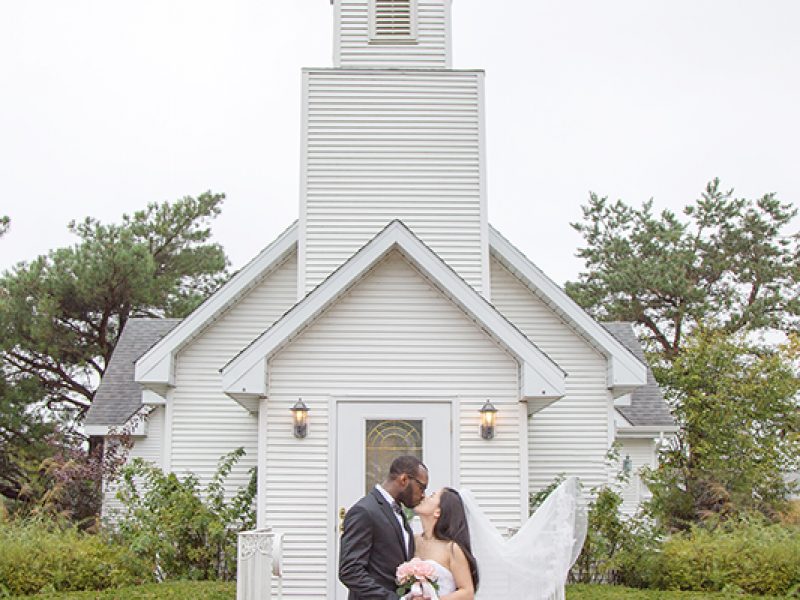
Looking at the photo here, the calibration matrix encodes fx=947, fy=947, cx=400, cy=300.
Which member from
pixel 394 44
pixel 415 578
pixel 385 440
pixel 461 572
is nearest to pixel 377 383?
pixel 385 440

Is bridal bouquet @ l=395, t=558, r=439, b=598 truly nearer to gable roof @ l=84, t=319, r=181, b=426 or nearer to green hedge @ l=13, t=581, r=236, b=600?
green hedge @ l=13, t=581, r=236, b=600

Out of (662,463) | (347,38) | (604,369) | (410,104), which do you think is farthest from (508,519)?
(662,463)

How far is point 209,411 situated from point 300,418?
319 centimetres

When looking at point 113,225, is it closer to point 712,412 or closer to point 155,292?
point 155,292

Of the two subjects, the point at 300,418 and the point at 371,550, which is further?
the point at 300,418

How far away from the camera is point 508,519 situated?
38.6 ft

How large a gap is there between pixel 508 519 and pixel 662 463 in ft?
49.1

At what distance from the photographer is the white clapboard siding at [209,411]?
1437 centimetres

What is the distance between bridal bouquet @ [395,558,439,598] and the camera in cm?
571

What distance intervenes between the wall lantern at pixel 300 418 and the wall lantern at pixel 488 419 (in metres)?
2.19

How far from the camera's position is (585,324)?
14055mm

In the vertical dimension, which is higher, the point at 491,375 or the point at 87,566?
the point at 491,375

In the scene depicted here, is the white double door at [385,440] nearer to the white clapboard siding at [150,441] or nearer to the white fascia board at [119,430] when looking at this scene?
the white clapboard siding at [150,441]

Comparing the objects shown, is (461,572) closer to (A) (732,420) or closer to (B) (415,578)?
(B) (415,578)
